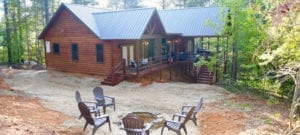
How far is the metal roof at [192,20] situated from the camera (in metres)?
20.4

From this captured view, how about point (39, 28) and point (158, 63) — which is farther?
point (39, 28)

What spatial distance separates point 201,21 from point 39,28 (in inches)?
838

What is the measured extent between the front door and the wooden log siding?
0.51 meters

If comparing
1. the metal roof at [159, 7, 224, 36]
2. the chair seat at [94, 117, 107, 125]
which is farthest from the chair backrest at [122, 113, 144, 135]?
the metal roof at [159, 7, 224, 36]

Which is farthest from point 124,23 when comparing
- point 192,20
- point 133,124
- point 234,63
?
point 133,124

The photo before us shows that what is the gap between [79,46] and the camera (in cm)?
1833

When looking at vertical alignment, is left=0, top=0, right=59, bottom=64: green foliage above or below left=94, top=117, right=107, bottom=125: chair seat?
above

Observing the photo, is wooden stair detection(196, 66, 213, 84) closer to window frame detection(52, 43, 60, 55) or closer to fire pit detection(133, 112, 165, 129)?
fire pit detection(133, 112, 165, 129)

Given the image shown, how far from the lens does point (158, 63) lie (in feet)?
61.2

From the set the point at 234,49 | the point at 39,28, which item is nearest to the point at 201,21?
the point at 234,49

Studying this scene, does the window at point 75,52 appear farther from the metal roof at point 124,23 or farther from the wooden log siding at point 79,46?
the metal roof at point 124,23

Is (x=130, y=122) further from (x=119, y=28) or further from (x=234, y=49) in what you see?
(x=119, y=28)

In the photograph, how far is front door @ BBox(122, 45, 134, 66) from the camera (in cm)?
1819

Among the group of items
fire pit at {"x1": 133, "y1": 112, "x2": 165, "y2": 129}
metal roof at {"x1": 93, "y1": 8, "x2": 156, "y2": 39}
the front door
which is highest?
metal roof at {"x1": 93, "y1": 8, "x2": 156, "y2": 39}
